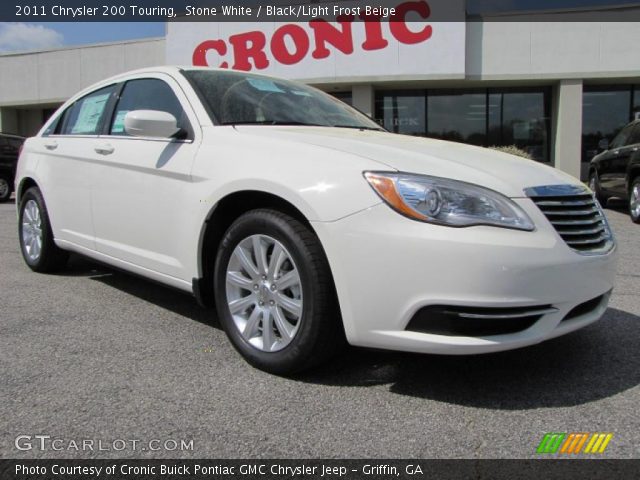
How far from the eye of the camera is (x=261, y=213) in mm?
2777

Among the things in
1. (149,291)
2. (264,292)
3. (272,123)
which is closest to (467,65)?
(149,291)

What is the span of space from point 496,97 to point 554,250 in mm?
16353

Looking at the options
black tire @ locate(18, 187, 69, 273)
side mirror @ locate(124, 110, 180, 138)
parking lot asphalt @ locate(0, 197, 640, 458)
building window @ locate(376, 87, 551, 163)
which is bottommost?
parking lot asphalt @ locate(0, 197, 640, 458)

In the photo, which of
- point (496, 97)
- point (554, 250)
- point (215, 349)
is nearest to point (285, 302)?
point (215, 349)

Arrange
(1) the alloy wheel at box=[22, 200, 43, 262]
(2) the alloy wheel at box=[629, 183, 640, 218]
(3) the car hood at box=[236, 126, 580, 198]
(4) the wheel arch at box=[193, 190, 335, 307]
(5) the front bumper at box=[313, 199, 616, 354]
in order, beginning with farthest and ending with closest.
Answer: (2) the alloy wheel at box=[629, 183, 640, 218]
(1) the alloy wheel at box=[22, 200, 43, 262]
(4) the wheel arch at box=[193, 190, 335, 307]
(3) the car hood at box=[236, 126, 580, 198]
(5) the front bumper at box=[313, 199, 616, 354]

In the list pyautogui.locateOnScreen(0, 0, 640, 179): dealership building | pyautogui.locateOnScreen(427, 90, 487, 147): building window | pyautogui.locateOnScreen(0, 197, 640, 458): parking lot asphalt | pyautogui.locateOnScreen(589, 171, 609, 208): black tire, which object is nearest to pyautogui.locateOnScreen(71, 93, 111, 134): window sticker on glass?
pyautogui.locateOnScreen(0, 197, 640, 458): parking lot asphalt

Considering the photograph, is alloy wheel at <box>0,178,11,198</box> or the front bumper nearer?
the front bumper

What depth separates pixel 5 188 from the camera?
534 inches

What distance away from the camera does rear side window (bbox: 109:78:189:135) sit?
3.47 m

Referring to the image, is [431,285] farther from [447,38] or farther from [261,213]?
[447,38]

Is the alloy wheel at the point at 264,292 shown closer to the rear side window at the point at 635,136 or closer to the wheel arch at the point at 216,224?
the wheel arch at the point at 216,224

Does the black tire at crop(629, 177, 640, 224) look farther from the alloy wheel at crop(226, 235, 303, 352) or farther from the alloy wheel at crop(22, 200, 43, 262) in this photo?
the alloy wheel at crop(22, 200, 43, 262)

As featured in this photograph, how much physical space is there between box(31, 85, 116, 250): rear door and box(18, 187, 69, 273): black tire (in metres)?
0.14

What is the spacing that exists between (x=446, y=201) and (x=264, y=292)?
0.99 meters
